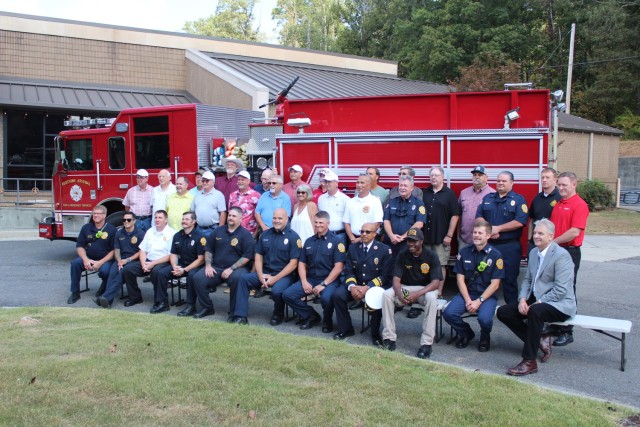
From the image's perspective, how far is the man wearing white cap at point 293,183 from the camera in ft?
30.1

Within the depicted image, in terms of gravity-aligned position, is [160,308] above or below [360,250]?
below

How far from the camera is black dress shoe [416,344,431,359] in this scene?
630 centimetres

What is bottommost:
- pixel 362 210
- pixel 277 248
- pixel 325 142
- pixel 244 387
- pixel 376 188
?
pixel 244 387

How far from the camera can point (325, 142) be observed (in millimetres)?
9680

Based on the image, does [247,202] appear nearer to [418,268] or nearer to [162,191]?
[162,191]

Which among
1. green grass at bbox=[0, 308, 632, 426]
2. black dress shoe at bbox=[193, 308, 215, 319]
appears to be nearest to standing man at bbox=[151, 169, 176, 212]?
black dress shoe at bbox=[193, 308, 215, 319]

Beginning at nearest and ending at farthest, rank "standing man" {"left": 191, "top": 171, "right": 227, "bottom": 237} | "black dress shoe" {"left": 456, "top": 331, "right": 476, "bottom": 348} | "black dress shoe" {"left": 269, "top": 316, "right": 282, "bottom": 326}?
"black dress shoe" {"left": 456, "top": 331, "right": 476, "bottom": 348}
"black dress shoe" {"left": 269, "top": 316, "right": 282, "bottom": 326}
"standing man" {"left": 191, "top": 171, "right": 227, "bottom": 237}

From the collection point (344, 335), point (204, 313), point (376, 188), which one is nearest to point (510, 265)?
point (376, 188)

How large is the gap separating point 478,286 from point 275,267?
2.62 meters

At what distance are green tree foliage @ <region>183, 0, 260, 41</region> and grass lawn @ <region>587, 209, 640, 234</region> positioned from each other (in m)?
50.8

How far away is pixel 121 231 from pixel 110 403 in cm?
502

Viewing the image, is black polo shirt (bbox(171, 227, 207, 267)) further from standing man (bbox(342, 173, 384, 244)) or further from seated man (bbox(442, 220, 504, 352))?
seated man (bbox(442, 220, 504, 352))

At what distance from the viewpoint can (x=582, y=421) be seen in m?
4.37

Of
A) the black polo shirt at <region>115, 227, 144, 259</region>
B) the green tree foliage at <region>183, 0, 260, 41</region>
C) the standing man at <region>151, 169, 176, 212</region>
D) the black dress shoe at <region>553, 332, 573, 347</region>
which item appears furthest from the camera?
the green tree foliage at <region>183, 0, 260, 41</region>
